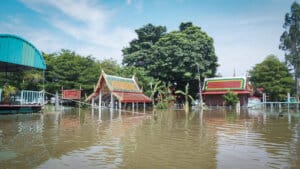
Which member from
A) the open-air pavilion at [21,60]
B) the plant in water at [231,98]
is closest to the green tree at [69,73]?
the open-air pavilion at [21,60]

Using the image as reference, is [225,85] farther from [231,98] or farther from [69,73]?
[69,73]

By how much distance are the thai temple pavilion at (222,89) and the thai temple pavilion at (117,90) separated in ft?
37.6

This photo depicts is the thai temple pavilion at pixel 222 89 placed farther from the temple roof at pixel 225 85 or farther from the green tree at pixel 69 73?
the green tree at pixel 69 73

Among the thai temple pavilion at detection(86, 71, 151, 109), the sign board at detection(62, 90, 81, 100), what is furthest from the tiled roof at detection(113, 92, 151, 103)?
the sign board at detection(62, 90, 81, 100)

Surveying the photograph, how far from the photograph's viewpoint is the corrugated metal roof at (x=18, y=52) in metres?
17.4

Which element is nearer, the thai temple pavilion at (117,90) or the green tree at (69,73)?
the thai temple pavilion at (117,90)

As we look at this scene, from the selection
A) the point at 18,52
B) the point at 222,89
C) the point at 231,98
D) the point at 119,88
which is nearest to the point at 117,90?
the point at 119,88

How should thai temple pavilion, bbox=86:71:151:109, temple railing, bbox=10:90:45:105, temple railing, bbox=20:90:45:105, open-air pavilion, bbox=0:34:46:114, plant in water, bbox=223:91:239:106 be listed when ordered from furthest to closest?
plant in water, bbox=223:91:239:106, thai temple pavilion, bbox=86:71:151:109, temple railing, bbox=20:90:45:105, temple railing, bbox=10:90:45:105, open-air pavilion, bbox=0:34:46:114

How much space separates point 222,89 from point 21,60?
26.4m

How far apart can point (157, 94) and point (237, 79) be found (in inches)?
436

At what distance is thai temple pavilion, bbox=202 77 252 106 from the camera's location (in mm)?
36088

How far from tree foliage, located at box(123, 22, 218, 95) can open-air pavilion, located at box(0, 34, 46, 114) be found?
18.4 metres

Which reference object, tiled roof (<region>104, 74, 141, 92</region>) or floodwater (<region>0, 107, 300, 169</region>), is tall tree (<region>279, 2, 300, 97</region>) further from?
floodwater (<region>0, 107, 300, 169</region>)

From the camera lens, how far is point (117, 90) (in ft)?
91.7
